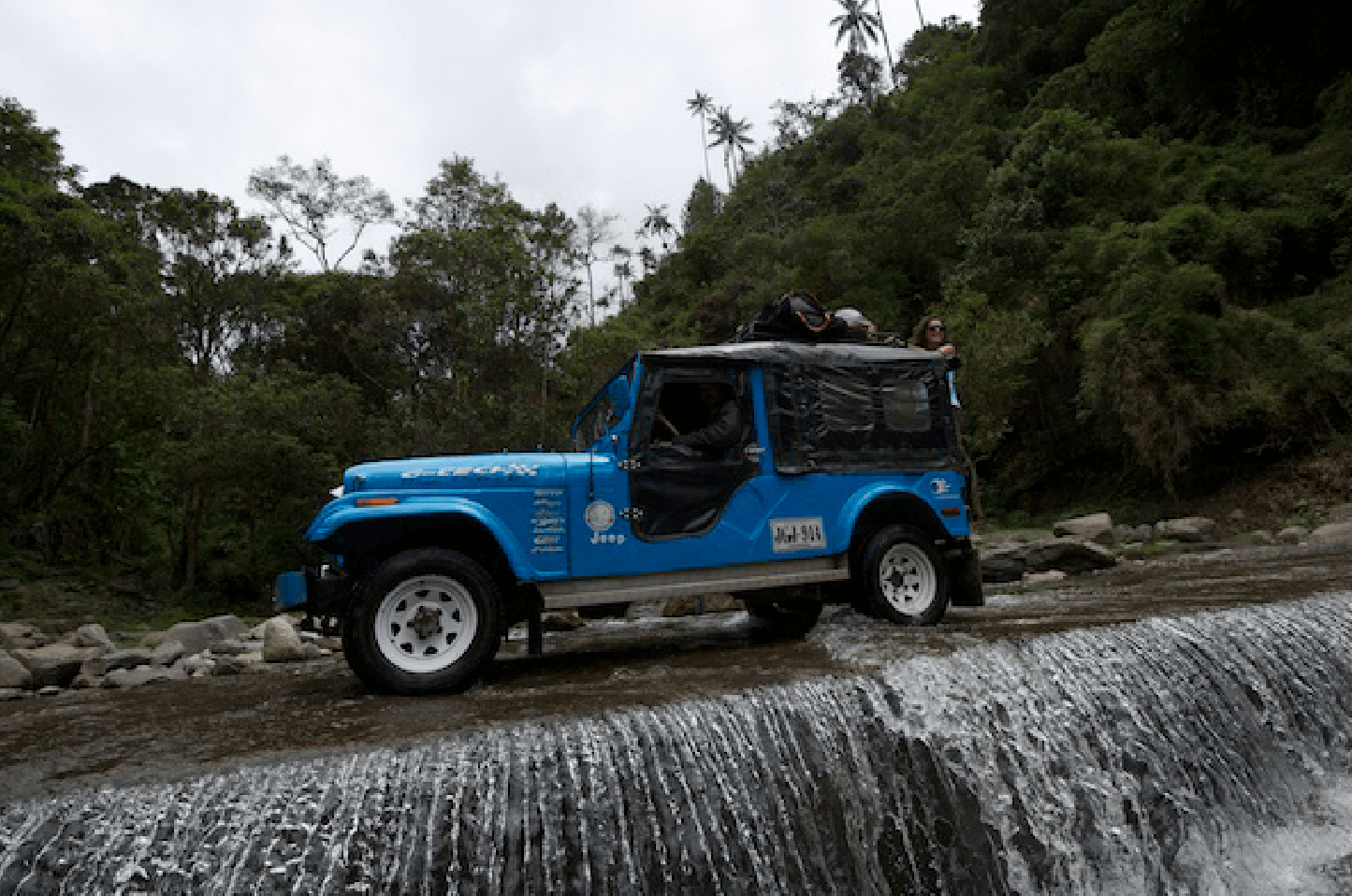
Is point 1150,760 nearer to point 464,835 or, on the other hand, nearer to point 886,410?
point 886,410

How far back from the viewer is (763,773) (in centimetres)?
408

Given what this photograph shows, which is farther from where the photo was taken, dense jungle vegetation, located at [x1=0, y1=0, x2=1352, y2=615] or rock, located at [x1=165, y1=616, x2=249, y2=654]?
dense jungle vegetation, located at [x1=0, y1=0, x2=1352, y2=615]

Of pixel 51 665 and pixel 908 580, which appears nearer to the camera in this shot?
pixel 908 580

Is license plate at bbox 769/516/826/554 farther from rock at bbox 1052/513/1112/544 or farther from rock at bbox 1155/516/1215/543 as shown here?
rock at bbox 1155/516/1215/543

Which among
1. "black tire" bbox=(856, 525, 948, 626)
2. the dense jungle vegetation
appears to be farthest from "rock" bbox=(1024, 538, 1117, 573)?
"black tire" bbox=(856, 525, 948, 626)

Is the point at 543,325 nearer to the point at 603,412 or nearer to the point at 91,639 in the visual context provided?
the point at 91,639

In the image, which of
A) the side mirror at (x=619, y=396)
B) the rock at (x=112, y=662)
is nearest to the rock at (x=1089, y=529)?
the side mirror at (x=619, y=396)

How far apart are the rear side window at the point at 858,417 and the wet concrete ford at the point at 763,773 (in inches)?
50.7

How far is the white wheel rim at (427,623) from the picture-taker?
4938mm

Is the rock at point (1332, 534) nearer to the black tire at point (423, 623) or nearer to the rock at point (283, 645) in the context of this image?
the black tire at point (423, 623)

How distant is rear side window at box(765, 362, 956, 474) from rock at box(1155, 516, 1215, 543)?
1181 centimetres

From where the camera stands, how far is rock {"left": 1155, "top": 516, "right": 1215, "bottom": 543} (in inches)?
627

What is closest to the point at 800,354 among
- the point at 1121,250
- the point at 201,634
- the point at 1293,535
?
the point at 201,634

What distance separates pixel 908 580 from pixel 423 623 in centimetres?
363
